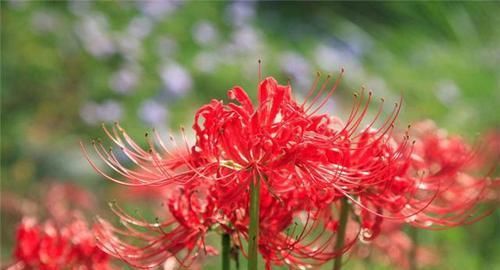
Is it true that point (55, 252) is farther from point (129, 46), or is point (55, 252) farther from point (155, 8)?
point (155, 8)

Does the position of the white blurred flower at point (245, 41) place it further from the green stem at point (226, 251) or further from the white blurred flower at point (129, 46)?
the green stem at point (226, 251)

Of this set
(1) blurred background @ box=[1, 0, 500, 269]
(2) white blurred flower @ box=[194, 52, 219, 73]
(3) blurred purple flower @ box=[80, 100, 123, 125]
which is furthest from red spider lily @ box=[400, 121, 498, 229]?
(2) white blurred flower @ box=[194, 52, 219, 73]

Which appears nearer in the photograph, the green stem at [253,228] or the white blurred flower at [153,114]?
the green stem at [253,228]

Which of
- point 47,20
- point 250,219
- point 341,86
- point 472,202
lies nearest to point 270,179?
point 250,219

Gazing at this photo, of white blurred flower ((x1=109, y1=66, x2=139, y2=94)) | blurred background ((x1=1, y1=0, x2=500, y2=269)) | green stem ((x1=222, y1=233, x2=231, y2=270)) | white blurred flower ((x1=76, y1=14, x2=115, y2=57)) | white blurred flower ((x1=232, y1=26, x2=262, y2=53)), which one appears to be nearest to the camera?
green stem ((x1=222, y1=233, x2=231, y2=270))

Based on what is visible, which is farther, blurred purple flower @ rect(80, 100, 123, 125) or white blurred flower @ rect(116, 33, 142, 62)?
white blurred flower @ rect(116, 33, 142, 62)

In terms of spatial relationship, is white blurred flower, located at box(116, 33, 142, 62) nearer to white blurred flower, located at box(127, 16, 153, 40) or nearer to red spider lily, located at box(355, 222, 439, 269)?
white blurred flower, located at box(127, 16, 153, 40)

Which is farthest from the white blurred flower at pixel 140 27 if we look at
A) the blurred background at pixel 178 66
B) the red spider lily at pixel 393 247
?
the red spider lily at pixel 393 247

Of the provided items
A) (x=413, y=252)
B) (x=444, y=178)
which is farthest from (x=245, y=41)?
(x=444, y=178)
